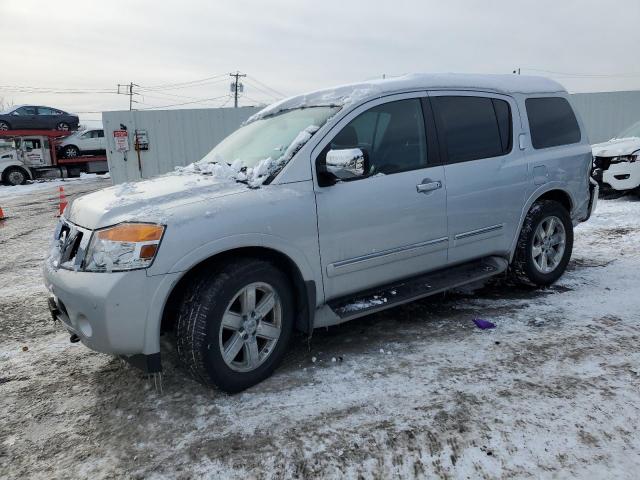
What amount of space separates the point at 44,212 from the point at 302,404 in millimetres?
11803

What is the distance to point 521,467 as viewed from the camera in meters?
2.32

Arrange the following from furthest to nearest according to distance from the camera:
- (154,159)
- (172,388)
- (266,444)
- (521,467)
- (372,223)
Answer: (154,159), (372,223), (172,388), (266,444), (521,467)

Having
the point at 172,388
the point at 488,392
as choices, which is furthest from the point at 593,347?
the point at 172,388

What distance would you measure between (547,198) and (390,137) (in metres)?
2.03

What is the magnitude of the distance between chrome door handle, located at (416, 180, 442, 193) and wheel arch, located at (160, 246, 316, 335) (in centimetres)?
110

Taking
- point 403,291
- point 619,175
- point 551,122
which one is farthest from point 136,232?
point 619,175

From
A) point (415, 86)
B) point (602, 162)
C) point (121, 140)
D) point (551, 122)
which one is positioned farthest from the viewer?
point (121, 140)

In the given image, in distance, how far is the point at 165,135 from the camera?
17016 millimetres

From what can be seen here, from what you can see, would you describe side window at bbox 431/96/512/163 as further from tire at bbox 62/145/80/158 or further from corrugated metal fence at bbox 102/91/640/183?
tire at bbox 62/145/80/158

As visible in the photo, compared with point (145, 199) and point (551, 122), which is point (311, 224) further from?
point (551, 122)

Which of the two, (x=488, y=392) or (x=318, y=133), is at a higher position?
(x=318, y=133)

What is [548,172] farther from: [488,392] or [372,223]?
[488,392]

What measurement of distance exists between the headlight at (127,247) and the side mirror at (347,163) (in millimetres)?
1173

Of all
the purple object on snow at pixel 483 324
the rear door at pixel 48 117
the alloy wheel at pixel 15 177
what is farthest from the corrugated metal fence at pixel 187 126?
the purple object on snow at pixel 483 324
